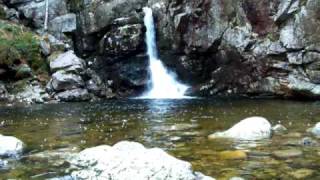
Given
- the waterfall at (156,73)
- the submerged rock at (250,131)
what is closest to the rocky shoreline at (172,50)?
the waterfall at (156,73)

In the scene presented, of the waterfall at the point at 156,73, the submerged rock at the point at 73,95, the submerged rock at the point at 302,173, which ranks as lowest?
the submerged rock at the point at 302,173

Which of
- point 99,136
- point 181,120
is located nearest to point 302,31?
point 181,120

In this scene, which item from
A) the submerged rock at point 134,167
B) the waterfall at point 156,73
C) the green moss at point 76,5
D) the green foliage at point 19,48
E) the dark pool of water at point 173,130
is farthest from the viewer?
the green moss at point 76,5

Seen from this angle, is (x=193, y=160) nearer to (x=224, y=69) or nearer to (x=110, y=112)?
(x=110, y=112)

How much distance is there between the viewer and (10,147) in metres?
10.9

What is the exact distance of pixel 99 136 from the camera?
13.3 m

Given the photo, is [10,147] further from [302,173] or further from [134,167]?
[302,173]

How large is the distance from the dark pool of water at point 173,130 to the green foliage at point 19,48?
5273mm

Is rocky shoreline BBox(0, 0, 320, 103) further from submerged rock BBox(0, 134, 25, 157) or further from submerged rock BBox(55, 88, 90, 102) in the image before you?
submerged rock BBox(0, 134, 25, 157)

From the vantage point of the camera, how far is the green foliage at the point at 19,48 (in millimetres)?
27297

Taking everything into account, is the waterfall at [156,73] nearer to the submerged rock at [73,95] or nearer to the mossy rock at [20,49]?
the submerged rock at [73,95]

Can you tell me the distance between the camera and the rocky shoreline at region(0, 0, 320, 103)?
940 inches

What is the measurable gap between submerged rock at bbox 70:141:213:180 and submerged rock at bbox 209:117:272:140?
4211 mm

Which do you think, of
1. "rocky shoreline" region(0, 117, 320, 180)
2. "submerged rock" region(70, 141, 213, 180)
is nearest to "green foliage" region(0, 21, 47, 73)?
"rocky shoreline" region(0, 117, 320, 180)
